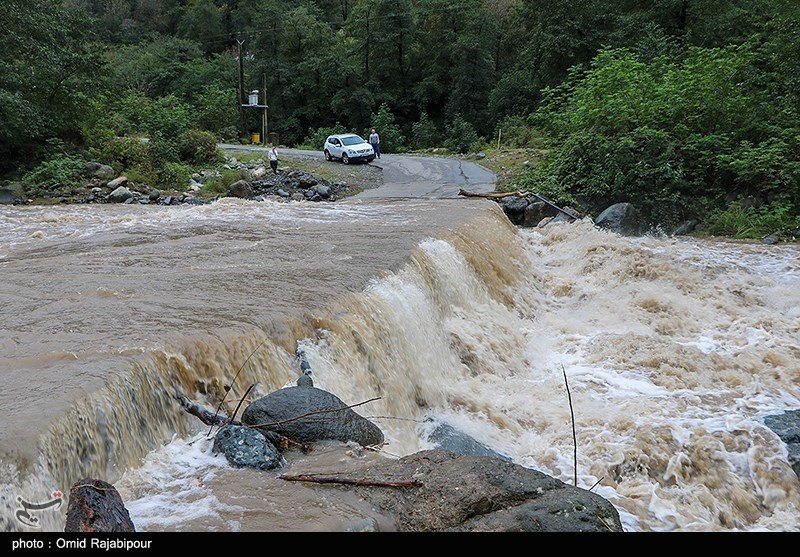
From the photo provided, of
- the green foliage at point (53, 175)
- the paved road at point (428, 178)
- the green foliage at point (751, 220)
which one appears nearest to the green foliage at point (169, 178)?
the green foliage at point (53, 175)

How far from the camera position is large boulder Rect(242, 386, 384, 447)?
4.95 meters

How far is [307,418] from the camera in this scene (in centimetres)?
504

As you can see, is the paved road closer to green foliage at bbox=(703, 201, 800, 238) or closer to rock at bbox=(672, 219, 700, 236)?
rock at bbox=(672, 219, 700, 236)

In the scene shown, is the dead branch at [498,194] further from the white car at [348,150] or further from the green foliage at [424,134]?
the green foliage at [424,134]

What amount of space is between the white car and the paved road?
0.50 m

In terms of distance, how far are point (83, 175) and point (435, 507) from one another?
20.4m

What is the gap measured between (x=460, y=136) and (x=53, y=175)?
26.7 meters

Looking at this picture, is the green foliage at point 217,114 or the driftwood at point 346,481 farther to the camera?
the green foliage at point 217,114

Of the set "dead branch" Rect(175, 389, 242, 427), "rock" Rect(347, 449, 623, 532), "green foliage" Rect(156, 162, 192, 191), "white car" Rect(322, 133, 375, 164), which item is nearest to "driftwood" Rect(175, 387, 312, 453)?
"dead branch" Rect(175, 389, 242, 427)

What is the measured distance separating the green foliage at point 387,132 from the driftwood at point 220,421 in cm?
3952

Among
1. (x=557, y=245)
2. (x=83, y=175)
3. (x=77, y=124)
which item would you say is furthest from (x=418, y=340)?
(x=77, y=124)

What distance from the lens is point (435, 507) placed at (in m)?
3.95

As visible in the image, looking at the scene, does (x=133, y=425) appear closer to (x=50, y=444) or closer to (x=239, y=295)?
(x=50, y=444)

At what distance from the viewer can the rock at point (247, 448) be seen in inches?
175
